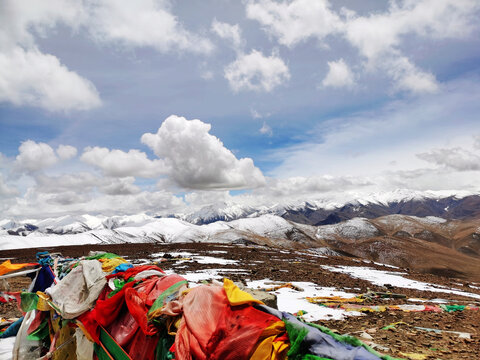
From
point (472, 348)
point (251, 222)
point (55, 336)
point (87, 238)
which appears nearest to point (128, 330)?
point (55, 336)

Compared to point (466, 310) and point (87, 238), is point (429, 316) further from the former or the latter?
point (87, 238)

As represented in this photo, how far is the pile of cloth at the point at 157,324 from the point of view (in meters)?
2.58

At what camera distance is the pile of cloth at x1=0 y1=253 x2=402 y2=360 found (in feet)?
8.46

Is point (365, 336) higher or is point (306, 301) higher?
point (365, 336)

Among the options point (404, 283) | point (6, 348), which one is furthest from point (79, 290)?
point (404, 283)

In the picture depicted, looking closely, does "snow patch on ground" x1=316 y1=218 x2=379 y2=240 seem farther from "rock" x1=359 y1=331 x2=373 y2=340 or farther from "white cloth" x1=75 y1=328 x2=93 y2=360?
"white cloth" x1=75 y1=328 x2=93 y2=360

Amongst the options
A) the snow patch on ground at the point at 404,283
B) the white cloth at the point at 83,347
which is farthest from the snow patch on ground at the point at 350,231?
the white cloth at the point at 83,347

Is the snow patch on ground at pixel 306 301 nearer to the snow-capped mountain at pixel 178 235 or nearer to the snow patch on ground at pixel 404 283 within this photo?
the snow patch on ground at pixel 404 283

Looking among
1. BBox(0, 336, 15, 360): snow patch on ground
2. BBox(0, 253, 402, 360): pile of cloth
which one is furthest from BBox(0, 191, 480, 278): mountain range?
BBox(0, 253, 402, 360): pile of cloth

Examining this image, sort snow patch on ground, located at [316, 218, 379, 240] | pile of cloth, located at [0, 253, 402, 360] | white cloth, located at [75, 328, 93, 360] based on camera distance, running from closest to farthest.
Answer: pile of cloth, located at [0, 253, 402, 360] < white cloth, located at [75, 328, 93, 360] < snow patch on ground, located at [316, 218, 379, 240]

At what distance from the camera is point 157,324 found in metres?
3.51

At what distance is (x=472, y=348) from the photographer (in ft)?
19.6

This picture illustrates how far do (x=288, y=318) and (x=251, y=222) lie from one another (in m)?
144

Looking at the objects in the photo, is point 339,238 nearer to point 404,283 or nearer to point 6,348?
point 404,283
